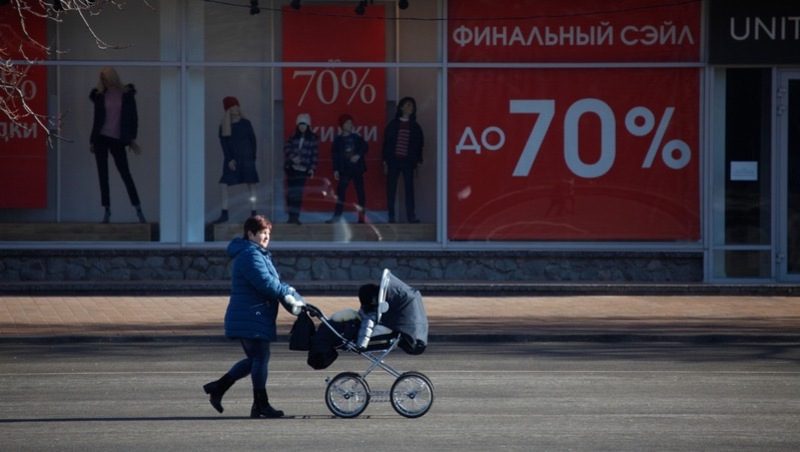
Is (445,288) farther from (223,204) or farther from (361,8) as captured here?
(361,8)

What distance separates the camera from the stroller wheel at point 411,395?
34.0ft

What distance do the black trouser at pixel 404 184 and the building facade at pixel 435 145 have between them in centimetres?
4

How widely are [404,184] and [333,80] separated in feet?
6.69

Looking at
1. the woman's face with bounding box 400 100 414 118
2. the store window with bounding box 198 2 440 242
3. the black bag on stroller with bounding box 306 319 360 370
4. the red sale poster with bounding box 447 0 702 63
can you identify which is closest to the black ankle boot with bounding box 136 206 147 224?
the store window with bounding box 198 2 440 242

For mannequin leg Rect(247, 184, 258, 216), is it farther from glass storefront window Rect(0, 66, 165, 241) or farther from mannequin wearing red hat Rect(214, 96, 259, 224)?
glass storefront window Rect(0, 66, 165, 241)

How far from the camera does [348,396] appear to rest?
10.4 m

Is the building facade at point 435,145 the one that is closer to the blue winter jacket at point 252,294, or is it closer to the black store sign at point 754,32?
the black store sign at point 754,32

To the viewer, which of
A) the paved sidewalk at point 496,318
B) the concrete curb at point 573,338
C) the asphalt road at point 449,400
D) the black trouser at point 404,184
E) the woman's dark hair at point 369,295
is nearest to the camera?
the asphalt road at point 449,400

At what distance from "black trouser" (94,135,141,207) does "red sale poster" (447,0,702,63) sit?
559cm

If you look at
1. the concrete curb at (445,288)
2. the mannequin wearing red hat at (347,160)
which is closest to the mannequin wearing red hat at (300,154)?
the mannequin wearing red hat at (347,160)

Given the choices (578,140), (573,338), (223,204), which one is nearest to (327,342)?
(573,338)

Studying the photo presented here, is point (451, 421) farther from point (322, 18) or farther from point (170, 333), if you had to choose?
point (322, 18)

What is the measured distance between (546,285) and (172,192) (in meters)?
6.20

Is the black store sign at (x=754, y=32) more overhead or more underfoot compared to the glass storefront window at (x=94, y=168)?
more overhead
